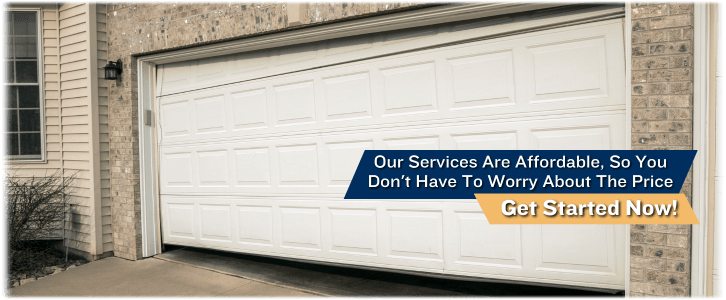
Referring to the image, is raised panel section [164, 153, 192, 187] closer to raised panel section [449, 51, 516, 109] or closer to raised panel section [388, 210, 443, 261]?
raised panel section [388, 210, 443, 261]

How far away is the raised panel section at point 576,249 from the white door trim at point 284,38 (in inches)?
65.4

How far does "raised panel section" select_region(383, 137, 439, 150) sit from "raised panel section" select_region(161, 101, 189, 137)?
9.39 feet

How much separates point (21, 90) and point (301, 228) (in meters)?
4.71

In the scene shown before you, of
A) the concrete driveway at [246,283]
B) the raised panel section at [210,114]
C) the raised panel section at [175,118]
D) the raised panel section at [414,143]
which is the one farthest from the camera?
the raised panel section at [175,118]

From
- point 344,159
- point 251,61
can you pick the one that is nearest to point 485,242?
point 344,159

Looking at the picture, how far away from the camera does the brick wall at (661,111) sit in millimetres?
3301

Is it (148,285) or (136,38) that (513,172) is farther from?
(136,38)

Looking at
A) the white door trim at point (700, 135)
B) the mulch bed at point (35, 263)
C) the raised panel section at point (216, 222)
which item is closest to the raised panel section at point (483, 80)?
the white door trim at point (700, 135)

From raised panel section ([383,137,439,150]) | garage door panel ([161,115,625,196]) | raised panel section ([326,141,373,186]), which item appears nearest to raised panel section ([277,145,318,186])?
garage door panel ([161,115,625,196])

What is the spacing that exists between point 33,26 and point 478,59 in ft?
20.5


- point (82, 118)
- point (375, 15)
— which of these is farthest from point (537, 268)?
point (82, 118)

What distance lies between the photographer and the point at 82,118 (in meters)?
6.41

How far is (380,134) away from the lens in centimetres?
473

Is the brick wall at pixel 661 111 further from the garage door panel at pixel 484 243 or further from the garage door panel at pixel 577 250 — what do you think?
the garage door panel at pixel 484 243
